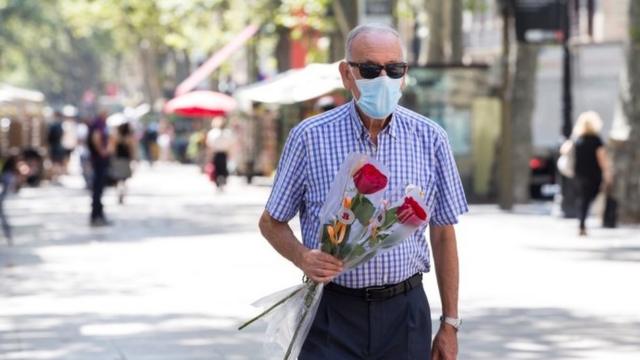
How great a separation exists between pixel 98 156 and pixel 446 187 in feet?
65.9

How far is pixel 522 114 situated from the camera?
34.1m

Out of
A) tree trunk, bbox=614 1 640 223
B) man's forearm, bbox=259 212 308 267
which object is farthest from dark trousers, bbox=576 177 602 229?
man's forearm, bbox=259 212 308 267

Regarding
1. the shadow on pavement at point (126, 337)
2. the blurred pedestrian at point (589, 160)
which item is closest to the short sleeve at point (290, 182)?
the shadow on pavement at point (126, 337)

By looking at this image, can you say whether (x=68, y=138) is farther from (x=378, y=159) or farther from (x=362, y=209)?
(x=362, y=209)

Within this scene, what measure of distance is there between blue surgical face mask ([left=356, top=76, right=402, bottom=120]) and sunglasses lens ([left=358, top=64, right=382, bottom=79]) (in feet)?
0.08

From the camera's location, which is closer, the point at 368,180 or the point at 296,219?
the point at 368,180

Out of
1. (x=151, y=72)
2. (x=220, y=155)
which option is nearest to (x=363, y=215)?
(x=220, y=155)

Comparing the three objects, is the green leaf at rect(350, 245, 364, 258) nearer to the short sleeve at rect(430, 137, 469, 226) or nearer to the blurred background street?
the short sleeve at rect(430, 137, 469, 226)

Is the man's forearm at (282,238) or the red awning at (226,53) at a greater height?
the red awning at (226,53)

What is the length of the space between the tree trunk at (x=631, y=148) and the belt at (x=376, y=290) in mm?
20674

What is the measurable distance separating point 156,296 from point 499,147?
17.4 metres

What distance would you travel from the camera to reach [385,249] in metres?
5.29

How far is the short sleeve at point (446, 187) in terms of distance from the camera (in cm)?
560

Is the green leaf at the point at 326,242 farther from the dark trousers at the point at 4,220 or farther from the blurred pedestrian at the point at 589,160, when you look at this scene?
the blurred pedestrian at the point at 589,160
